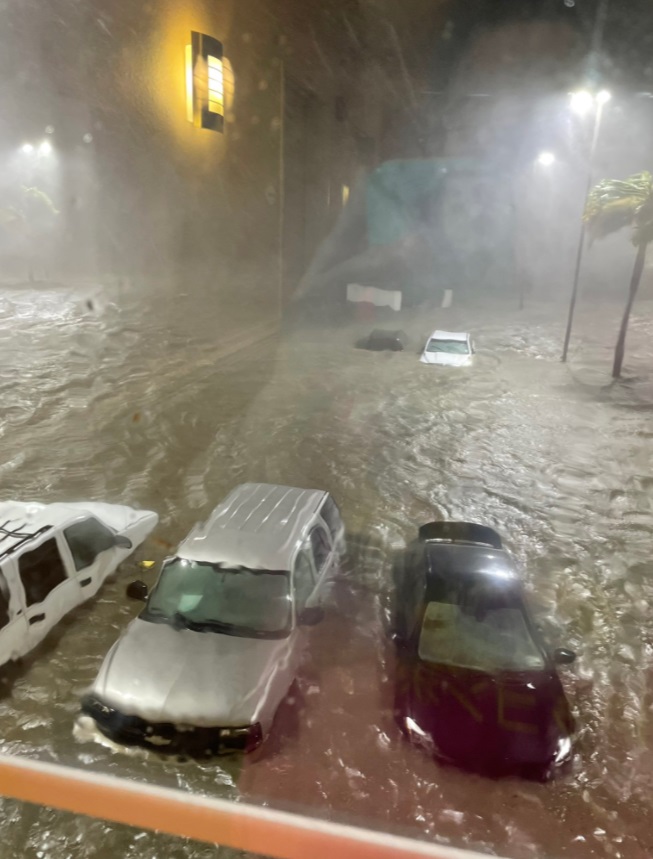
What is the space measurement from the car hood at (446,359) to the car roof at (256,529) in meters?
4.04

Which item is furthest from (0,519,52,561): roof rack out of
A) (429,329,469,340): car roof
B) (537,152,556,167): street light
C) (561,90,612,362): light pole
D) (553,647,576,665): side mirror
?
(537,152,556,167): street light

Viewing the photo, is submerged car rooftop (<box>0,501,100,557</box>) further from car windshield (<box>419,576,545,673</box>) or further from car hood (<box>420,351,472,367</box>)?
car hood (<box>420,351,472,367</box>)

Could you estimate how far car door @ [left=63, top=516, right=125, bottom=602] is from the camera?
2.49 metres

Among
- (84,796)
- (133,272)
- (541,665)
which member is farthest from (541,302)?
(84,796)

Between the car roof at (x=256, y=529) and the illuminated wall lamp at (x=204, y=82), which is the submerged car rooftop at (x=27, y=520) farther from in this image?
the illuminated wall lamp at (x=204, y=82)

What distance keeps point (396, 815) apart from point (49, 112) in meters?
4.87

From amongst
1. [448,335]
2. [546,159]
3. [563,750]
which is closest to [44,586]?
[563,750]

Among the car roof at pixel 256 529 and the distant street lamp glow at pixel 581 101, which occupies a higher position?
the distant street lamp glow at pixel 581 101

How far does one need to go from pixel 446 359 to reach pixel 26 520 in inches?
202

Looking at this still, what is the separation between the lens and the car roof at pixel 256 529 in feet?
7.56

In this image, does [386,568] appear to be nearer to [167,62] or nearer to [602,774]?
[602,774]

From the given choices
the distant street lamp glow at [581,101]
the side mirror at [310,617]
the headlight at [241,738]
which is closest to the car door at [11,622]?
the headlight at [241,738]

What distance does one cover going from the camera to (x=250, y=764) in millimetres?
1728

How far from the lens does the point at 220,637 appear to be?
201 centimetres
